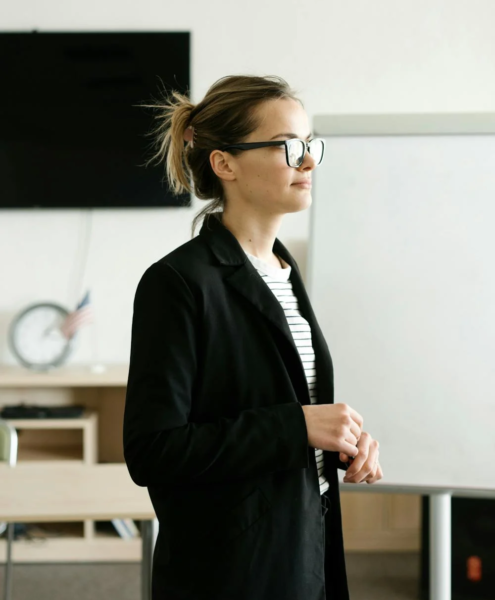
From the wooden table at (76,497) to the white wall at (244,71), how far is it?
135 cm

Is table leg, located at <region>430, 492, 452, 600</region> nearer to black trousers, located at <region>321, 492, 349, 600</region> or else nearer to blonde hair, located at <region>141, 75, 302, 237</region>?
black trousers, located at <region>321, 492, 349, 600</region>

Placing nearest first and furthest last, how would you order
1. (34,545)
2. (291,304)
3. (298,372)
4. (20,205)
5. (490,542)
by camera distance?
(298,372), (291,304), (490,542), (34,545), (20,205)

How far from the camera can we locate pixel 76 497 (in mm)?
1814

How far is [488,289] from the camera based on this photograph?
77.2 inches

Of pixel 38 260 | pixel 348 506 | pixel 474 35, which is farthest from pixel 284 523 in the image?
pixel 474 35

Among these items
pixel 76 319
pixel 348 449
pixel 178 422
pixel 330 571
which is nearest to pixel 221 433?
pixel 178 422

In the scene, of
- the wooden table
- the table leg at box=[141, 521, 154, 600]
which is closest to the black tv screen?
the wooden table

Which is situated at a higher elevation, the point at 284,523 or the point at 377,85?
the point at 377,85

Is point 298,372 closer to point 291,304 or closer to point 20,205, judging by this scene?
point 291,304

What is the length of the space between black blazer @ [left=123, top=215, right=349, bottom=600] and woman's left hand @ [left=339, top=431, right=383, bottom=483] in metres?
0.05

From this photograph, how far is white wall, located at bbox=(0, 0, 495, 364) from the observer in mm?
3264

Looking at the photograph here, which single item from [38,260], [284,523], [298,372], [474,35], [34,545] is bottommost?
[34,545]

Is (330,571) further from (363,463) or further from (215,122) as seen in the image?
(215,122)

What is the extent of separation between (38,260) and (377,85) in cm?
182
